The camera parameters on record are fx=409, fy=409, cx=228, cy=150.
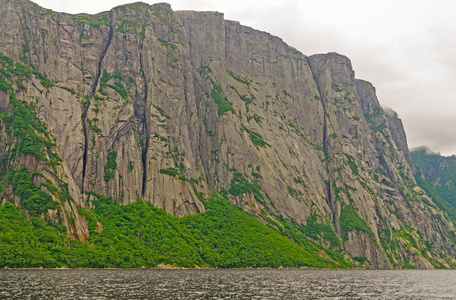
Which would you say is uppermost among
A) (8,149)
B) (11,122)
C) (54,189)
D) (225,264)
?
(11,122)

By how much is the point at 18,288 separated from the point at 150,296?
2279cm

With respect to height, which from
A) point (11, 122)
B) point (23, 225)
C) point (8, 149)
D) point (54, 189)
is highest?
point (11, 122)

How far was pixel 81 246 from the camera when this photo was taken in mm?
159375

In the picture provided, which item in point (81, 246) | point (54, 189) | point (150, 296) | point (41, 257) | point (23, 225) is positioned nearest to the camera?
point (150, 296)

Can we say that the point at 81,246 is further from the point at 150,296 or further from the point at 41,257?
the point at 150,296

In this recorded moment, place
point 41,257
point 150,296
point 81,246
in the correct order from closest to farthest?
→ point 150,296
point 41,257
point 81,246

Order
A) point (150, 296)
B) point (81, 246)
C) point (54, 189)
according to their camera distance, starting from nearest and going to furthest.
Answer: point (150, 296) → point (81, 246) → point (54, 189)

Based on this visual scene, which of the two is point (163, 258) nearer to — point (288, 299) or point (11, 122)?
point (11, 122)

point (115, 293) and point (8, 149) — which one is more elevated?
point (8, 149)

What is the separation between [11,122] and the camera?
19425 centimetres

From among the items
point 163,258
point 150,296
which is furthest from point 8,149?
point 150,296

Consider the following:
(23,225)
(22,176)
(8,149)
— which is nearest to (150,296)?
(23,225)

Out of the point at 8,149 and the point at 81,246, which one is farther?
the point at 8,149

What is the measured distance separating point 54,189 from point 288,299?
133 metres
